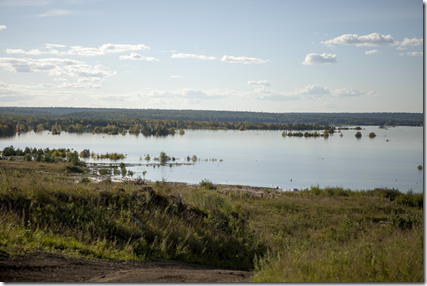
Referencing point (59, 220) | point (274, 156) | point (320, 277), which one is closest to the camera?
point (320, 277)

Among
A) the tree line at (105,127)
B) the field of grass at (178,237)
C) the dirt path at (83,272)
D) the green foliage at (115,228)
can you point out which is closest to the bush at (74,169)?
the field of grass at (178,237)

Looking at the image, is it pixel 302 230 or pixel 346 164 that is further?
pixel 346 164

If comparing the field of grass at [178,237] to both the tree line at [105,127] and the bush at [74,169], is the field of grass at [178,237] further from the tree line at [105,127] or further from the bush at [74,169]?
the tree line at [105,127]

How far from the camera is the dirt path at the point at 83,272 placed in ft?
16.0

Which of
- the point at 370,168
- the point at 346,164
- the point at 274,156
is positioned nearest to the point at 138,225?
the point at 370,168

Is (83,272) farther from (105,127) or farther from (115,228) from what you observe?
(105,127)

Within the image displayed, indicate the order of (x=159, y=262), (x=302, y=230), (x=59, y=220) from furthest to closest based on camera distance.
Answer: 1. (x=302, y=230)
2. (x=59, y=220)
3. (x=159, y=262)

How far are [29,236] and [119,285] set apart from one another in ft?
7.67

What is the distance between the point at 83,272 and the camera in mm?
5199

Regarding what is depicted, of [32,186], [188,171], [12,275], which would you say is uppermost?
[32,186]

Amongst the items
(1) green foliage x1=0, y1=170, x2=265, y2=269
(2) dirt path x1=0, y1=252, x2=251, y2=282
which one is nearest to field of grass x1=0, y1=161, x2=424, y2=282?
(1) green foliage x1=0, y1=170, x2=265, y2=269

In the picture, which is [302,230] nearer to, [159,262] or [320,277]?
[159,262]

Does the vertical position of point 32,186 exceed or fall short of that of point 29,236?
it exceeds it

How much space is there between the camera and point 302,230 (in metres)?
13.2
